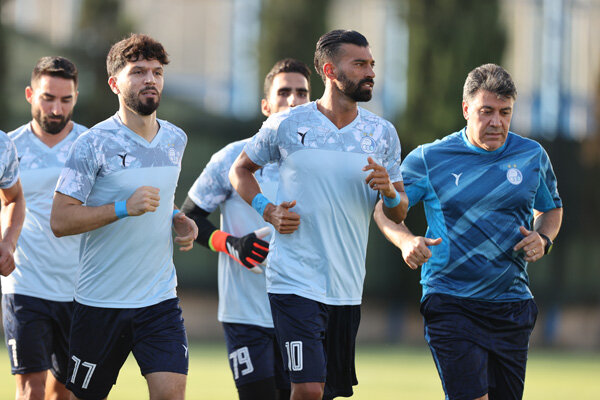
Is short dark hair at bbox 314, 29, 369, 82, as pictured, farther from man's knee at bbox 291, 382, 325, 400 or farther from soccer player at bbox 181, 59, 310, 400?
man's knee at bbox 291, 382, 325, 400

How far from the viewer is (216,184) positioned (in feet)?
25.0

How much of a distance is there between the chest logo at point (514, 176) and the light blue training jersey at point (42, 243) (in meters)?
3.24

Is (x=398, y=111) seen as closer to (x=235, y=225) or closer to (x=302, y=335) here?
(x=235, y=225)

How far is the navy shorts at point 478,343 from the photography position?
19.8 feet

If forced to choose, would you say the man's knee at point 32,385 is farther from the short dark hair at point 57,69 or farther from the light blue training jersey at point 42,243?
the short dark hair at point 57,69

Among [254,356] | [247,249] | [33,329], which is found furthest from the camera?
[33,329]

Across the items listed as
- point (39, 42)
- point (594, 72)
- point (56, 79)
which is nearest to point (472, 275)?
point (56, 79)

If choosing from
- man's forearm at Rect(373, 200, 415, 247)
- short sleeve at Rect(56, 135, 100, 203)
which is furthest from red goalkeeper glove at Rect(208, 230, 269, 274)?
short sleeve at Rect(56, 135, 100, 203)

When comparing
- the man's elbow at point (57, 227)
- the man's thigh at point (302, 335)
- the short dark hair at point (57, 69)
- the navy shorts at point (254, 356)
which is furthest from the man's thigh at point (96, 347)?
the short dark hair at point (57, 69)

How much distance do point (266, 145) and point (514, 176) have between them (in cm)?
152

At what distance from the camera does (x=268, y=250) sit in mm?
6824

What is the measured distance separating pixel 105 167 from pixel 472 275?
2.27 metres

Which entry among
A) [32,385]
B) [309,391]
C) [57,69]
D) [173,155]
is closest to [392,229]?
[309,391]

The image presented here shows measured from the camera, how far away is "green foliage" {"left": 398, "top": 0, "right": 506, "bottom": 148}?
1906 cm
